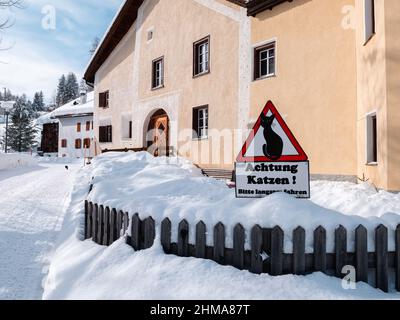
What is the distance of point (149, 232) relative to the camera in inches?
154

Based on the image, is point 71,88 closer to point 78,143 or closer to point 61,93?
point 61,93

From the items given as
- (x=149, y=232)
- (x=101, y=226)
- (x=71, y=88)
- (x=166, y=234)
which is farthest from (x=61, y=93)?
(x=166, y=234)

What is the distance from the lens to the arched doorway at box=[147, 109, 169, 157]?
1628 centimetres

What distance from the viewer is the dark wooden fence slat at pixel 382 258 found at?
11.1ft

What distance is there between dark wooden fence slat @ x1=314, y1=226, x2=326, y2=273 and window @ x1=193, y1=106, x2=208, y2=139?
10705mm

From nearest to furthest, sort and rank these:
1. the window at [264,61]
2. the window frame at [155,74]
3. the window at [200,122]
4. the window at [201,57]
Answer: the window at [264,61]
the window at [201,57]
the window at [200,122]
the window frame at [155,74]

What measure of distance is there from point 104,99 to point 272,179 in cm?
2007

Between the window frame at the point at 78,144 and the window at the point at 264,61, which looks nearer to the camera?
the window at the point at 264,61

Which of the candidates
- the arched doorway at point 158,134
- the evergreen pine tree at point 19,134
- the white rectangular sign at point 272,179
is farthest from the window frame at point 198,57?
the evergreen pine tree at point 19,134

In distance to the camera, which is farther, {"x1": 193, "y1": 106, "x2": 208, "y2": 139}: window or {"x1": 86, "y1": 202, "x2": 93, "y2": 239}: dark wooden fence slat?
{"x1": 193, "y1": 106, "x2": 208, "y2": 139}: window

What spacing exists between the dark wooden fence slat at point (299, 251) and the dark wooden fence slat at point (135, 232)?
192cm

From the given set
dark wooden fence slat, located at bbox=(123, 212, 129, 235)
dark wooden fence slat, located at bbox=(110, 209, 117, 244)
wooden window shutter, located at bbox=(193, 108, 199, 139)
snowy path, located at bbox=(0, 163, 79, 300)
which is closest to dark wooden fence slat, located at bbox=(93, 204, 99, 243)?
dark wooden fence slat, located at bbox=(110, 209, 117, 244)

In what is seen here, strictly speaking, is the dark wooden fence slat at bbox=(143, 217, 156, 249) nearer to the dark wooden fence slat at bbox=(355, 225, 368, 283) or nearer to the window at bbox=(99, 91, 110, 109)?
the dark wooden fence slat at bbox=(355, 225, 368, 283)

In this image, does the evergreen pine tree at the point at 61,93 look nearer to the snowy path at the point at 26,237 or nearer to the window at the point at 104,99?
the window at the point at 104,99
